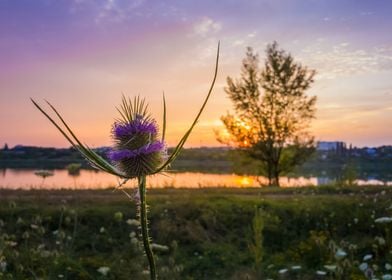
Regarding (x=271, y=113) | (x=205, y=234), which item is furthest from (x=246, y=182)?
(x=205, y=234)

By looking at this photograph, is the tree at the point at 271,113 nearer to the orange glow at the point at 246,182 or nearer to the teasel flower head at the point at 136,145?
the orange glow at the point at 246,182

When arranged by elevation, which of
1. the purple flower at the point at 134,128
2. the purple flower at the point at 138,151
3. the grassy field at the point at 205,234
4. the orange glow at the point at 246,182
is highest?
the purple flower at the point at 134,128

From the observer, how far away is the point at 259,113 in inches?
1219

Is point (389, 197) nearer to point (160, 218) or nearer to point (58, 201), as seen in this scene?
point (160, 218)

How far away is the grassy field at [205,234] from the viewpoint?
938 cm

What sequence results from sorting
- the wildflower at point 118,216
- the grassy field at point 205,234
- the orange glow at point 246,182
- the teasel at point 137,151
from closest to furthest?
the teasel at point 137,151
the grassy field at point 205,234
the wildflower at point 118,216
the orange glow at point 246,182

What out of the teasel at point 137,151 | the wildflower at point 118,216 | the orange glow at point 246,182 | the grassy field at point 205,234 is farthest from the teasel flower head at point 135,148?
the orange glow at point 246,182

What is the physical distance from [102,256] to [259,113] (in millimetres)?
21547

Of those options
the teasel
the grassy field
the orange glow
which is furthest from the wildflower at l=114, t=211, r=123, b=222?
the orange glow

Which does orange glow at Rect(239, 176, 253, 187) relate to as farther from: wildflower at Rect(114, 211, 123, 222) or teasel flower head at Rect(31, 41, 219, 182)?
teasel flower head at Rect(31, 41, 219, 182)

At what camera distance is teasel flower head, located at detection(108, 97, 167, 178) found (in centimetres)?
227

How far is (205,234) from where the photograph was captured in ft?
39.1

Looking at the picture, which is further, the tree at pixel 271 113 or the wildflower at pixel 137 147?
the tree at pixel 271 113

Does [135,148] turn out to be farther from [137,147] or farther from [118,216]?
[118,216]
